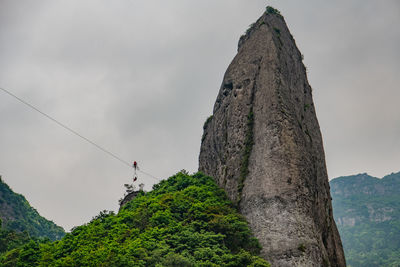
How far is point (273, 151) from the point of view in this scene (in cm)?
2623

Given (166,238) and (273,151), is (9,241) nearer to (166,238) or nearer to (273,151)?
(166,238)

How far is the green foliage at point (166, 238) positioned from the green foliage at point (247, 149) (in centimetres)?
190

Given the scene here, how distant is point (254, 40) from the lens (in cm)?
3631

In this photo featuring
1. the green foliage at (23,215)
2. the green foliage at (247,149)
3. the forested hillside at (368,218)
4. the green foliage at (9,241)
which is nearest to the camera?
the green foliage at (247,149)

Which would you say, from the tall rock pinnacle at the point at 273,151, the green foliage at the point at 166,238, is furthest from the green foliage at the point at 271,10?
the green foliage at the point at 166,238

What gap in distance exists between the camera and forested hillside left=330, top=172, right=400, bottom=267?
9774 centimetres

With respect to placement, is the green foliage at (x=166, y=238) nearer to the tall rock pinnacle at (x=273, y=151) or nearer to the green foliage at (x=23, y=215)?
the tall rock pinnacle at (x=273, y=151)

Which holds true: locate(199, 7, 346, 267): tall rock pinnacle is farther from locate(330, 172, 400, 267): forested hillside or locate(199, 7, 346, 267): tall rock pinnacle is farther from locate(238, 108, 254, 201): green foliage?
locate(330, 172, 400, 267): forested hillside

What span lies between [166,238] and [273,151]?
9176mm

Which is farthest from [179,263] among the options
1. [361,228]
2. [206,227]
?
[361,228]

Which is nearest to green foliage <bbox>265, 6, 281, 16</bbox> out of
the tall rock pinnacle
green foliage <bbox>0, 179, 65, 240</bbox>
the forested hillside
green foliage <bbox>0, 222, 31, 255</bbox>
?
the tall rock pinnacle

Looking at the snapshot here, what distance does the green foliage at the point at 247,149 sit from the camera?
27672 millimetres

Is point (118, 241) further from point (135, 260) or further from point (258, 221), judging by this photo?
point (258, 221)

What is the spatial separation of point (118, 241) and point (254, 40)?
22.1 meters
